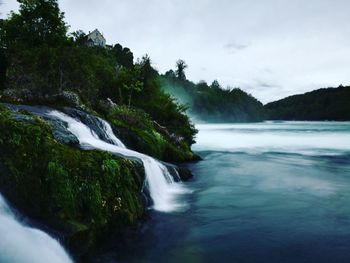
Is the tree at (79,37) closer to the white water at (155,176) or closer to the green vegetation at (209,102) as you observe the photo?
the white water at (155,176)

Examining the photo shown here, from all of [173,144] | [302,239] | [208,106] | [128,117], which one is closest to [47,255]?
[302,239]

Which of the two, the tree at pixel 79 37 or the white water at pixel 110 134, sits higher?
the tree at pixel 79 37

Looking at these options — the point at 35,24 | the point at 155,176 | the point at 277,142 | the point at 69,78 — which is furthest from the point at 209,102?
the point at 155,176

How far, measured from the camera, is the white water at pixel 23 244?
18.8ft

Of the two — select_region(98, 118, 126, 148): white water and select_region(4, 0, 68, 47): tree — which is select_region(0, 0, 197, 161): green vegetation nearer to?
select_region(4, 0, 68, 47): tree

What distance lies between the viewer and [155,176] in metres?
12.3

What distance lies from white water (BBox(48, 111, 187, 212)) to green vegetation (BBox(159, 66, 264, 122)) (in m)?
124

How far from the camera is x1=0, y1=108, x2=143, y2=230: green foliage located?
6.94m

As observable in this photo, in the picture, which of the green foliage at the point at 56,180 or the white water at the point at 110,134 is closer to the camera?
the green foliage at the point at 56,180

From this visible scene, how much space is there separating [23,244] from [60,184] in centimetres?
154

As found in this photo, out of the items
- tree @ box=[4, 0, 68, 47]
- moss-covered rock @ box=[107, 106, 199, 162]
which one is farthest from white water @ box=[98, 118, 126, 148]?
tree @ box=[4, 0, 68, 47]

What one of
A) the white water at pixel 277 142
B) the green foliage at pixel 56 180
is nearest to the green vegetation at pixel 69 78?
the white water at pixel 277 142

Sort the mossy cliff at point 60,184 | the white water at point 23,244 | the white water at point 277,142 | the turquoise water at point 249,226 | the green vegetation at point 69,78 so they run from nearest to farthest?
the white water at point 23,244 → the mossy cliff at point 60,184 → the turquoise water at point 249,226 → the green vegetation at point 69,78 → the white water at point 277,142

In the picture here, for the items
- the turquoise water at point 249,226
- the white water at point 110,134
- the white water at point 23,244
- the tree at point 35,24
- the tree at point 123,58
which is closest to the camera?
the white water at point 23,244
